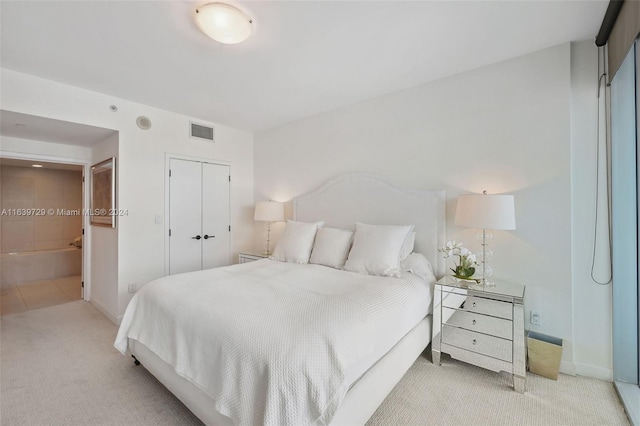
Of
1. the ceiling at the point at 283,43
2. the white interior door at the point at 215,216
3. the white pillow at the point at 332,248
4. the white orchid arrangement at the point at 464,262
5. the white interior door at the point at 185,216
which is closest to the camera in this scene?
the ceiling at the point at 283,43

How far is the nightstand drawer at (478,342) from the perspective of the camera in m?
1.98

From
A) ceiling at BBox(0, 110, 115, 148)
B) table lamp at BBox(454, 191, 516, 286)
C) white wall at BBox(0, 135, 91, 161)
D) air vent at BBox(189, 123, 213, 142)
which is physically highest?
air vent at BBox(189, 123, 213, 142)

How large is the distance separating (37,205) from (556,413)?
8052mm

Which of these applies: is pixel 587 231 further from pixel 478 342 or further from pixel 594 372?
pixel 478 342

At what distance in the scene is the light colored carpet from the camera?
167 centimetres

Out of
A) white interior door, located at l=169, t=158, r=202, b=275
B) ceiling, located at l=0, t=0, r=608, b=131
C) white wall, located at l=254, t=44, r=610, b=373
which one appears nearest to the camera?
ceiling, located at l=0, t=0, r=608, b=131

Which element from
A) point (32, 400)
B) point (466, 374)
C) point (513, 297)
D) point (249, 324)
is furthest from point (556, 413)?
point (32, 400)

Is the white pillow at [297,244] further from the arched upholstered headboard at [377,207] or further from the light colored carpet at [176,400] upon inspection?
the light colored carpet at [176,400]

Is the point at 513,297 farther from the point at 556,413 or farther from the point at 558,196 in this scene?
the point at 558,196

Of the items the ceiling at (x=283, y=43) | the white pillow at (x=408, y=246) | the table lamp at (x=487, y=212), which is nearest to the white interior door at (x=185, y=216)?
the ceiling at (x=283, y=43)

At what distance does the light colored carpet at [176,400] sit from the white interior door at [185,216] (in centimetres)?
139

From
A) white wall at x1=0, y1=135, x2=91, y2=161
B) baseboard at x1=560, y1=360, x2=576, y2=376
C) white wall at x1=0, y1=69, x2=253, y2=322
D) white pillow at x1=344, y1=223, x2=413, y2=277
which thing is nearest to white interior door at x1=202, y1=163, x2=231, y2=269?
white wall at x1=0, y1=69, x2=253, y2=322

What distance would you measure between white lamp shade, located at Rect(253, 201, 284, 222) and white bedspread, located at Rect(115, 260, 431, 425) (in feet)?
5.21

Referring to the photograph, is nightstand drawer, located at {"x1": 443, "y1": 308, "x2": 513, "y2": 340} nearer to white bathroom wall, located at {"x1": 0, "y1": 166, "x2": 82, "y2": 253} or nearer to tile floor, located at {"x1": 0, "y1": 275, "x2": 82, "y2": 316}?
tile floor, located at {"x1": 0, "y1": 275, "x2": 82, "y2": 316}
